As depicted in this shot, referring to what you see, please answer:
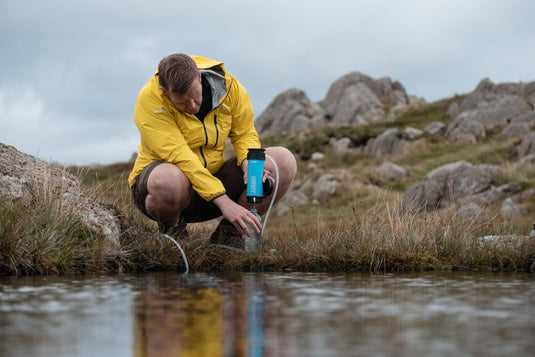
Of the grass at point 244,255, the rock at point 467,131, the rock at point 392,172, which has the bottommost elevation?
the grass at point 244,255

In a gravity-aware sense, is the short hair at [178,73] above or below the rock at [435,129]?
below

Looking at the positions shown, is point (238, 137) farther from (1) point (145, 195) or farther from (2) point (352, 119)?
(2) point (352, 119)

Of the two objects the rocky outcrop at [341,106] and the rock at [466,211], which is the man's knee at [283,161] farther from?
the rocky outcrop at [341,106]

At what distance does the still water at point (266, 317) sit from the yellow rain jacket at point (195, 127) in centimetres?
123

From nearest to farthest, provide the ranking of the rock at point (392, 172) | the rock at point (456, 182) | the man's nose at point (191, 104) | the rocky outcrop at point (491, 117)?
the man's nose at point (191, 104)
the rock at point (456, 182)
the rock at point (392, 172)
the rocky outcrop at point (491, 117)

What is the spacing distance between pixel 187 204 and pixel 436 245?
2.18 meters

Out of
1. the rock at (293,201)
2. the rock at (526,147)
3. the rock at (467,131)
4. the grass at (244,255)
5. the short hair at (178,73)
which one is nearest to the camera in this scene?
the grass at (244,255)

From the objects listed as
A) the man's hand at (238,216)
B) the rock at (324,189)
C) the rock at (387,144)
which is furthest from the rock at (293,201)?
the man's hand at (238,216)

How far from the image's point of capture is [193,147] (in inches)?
203

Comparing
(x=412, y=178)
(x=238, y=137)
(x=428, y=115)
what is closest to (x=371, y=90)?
(x=428, y=115)

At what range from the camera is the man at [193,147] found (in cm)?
464

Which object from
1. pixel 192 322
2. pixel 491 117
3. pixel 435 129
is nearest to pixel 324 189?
pixel 435 129

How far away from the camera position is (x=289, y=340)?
203cm

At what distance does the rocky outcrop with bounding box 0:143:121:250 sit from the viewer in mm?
4918
